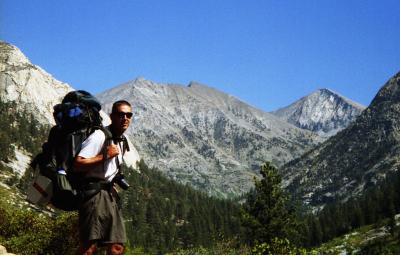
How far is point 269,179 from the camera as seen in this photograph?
57.6 m

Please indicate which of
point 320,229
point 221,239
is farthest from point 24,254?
point 320,229

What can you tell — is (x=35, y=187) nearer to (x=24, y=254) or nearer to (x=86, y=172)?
(x=86, y=172)

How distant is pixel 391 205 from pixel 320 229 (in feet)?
89.0

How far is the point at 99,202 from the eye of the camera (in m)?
7.25

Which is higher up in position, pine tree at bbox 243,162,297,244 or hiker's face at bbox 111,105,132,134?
pine tree at bbox 243,162,297,244

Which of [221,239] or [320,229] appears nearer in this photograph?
[221,239]

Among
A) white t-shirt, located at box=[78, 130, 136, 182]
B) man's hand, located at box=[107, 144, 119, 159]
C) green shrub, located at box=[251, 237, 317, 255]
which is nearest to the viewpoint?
white t-shirt, located at box=[78, 130, 136, 182]

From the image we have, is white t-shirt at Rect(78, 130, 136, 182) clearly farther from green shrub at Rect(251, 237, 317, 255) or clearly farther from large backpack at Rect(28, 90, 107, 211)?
green shrub at Rect(251, 237, 317, 255)

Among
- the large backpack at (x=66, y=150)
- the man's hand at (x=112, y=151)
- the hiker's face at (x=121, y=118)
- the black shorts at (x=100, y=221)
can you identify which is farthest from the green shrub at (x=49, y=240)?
the man's hand at (x=112, y=151)

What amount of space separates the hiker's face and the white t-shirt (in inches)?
19.4

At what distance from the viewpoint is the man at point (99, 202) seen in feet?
23.4

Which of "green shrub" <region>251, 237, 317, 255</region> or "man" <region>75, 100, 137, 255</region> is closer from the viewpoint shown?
"man" <region>75, 100, 137, 255</region>

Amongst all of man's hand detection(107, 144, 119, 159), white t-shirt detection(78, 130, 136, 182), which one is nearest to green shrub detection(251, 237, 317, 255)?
white t-shirt detection(78, 130, 136, 182)

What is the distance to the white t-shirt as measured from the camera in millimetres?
7121
